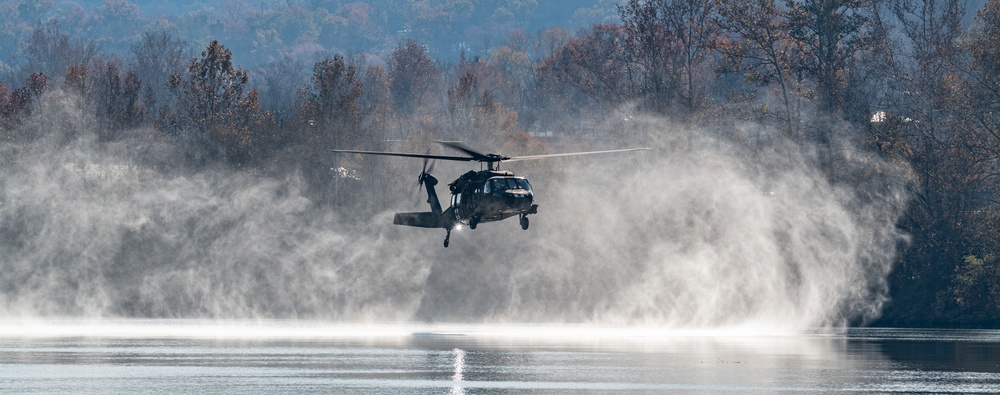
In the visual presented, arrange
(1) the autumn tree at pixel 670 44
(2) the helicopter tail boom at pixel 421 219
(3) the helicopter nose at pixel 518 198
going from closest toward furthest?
(3) the helicopter nose at pixel 518 198, (2) the helicopter tail boom at pixel 421 219, (1) the autumn tree at pixel 670 44

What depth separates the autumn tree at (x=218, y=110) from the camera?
13962 cm

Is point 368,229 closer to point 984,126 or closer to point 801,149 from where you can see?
point 801,149

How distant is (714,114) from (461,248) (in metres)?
26.2

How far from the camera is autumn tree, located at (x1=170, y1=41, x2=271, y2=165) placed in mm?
139625

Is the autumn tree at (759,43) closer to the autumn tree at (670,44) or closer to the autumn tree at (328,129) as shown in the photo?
the autumn tree at (670,44)

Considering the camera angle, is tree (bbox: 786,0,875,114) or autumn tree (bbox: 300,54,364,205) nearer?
tree (bbox: 786,0,875,114)

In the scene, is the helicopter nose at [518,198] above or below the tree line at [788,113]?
below


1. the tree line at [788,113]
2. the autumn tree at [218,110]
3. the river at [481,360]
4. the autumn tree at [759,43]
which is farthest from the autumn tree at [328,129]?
the autumn tree at [759,43]

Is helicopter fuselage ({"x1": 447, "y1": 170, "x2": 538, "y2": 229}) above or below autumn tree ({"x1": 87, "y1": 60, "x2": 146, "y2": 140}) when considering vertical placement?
below

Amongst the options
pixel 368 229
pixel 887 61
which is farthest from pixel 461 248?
pixel 887 61

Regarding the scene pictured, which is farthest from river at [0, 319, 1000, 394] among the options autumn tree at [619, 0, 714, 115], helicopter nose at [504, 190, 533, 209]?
autumn tree at [619, 0, 714, 115]

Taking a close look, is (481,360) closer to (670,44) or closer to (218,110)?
(670,44)

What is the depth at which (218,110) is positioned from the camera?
141 meters

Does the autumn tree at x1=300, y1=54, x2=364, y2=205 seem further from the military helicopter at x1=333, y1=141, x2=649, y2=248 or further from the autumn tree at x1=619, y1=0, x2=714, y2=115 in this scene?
the military helicopter at x1=333, y1=141, x2=649, y2=248
